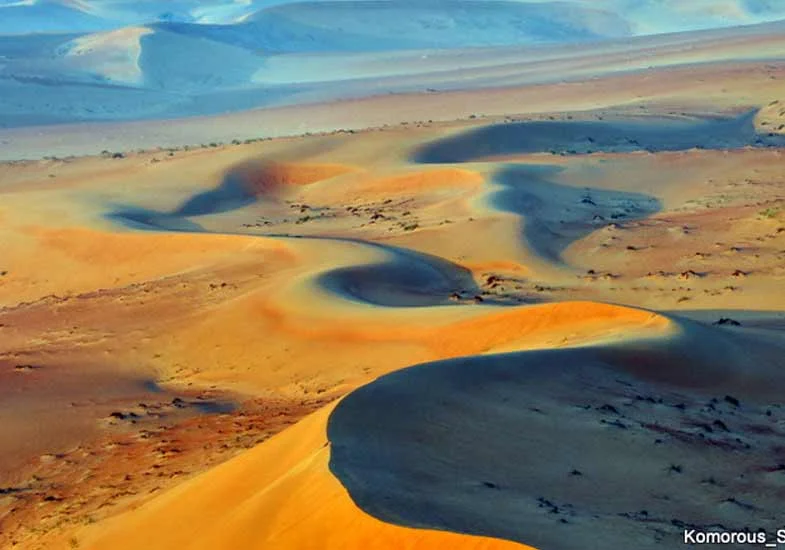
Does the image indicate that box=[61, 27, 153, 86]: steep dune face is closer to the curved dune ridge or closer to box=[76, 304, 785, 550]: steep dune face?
Answer: box=[76, 304, 785, 550]: steep dune face

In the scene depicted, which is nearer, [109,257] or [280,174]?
[109,257]

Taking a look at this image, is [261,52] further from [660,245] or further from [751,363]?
[751,363]

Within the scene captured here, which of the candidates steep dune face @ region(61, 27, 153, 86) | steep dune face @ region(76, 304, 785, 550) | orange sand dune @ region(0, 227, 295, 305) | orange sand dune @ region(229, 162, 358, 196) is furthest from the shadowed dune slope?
steep dune face @ region(61, 27, 153, 86)

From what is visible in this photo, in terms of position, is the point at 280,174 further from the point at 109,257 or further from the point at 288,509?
the point at 288,509

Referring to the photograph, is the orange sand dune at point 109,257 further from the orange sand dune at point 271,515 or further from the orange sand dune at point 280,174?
the orange sand dune at point 271,515

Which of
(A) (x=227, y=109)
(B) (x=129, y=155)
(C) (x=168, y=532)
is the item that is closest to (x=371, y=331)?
(C) (x=168, y=532)

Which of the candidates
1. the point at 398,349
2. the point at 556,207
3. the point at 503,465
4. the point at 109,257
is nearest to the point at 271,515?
the point at 503,465

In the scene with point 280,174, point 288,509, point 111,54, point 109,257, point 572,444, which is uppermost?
point 111,54
